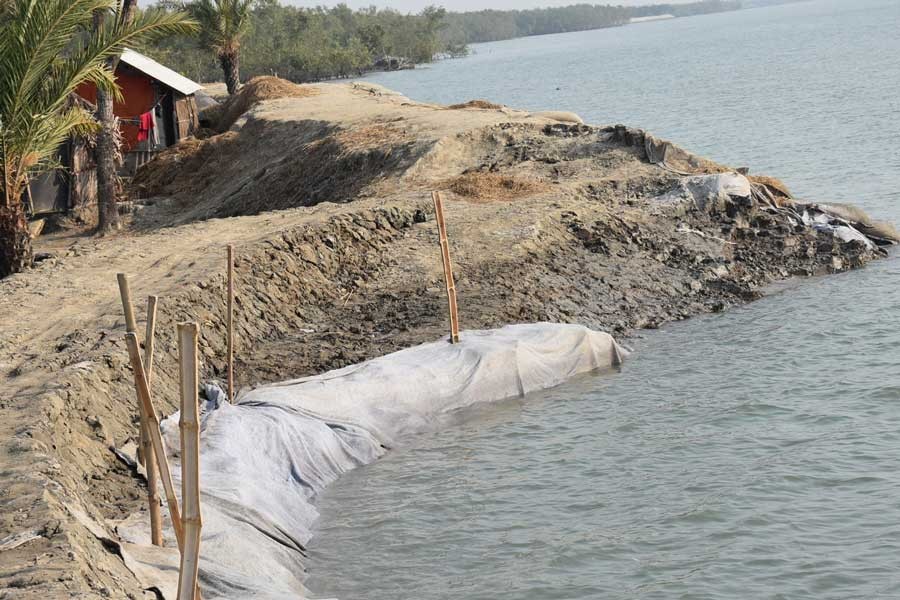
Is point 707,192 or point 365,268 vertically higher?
point 707,192

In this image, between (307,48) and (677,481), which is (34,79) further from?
(307,48)

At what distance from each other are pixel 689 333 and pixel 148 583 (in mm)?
9687

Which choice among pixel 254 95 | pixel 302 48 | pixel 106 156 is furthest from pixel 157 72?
pixel 302 48

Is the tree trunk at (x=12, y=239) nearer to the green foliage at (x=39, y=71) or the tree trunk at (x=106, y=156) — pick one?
the green foliage at (x=39, y=71)

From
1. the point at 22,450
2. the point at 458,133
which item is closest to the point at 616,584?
the point at 22,450

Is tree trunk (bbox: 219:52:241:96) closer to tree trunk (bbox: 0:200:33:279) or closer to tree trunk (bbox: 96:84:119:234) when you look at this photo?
tree trunk (bbox: 96:84:119:234)

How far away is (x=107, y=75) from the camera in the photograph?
1730 centimetres

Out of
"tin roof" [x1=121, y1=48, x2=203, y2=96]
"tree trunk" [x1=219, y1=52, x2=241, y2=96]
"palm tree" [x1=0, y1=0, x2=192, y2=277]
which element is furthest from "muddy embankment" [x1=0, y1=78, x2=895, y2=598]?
"tree trunk" [x1=219, y1=52, x2=241, y2=96]

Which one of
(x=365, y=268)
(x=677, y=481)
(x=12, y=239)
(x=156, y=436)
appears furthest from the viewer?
(x=12, y=239)

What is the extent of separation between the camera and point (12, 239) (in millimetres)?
16156

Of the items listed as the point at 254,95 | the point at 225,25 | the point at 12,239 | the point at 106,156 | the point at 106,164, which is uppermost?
the point at 225,25

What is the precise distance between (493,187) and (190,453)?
13.3 metres

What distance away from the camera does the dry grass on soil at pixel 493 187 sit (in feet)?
60.7

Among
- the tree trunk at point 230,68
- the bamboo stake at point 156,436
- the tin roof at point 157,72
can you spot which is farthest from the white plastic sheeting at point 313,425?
the tree trunk at point 230,68
